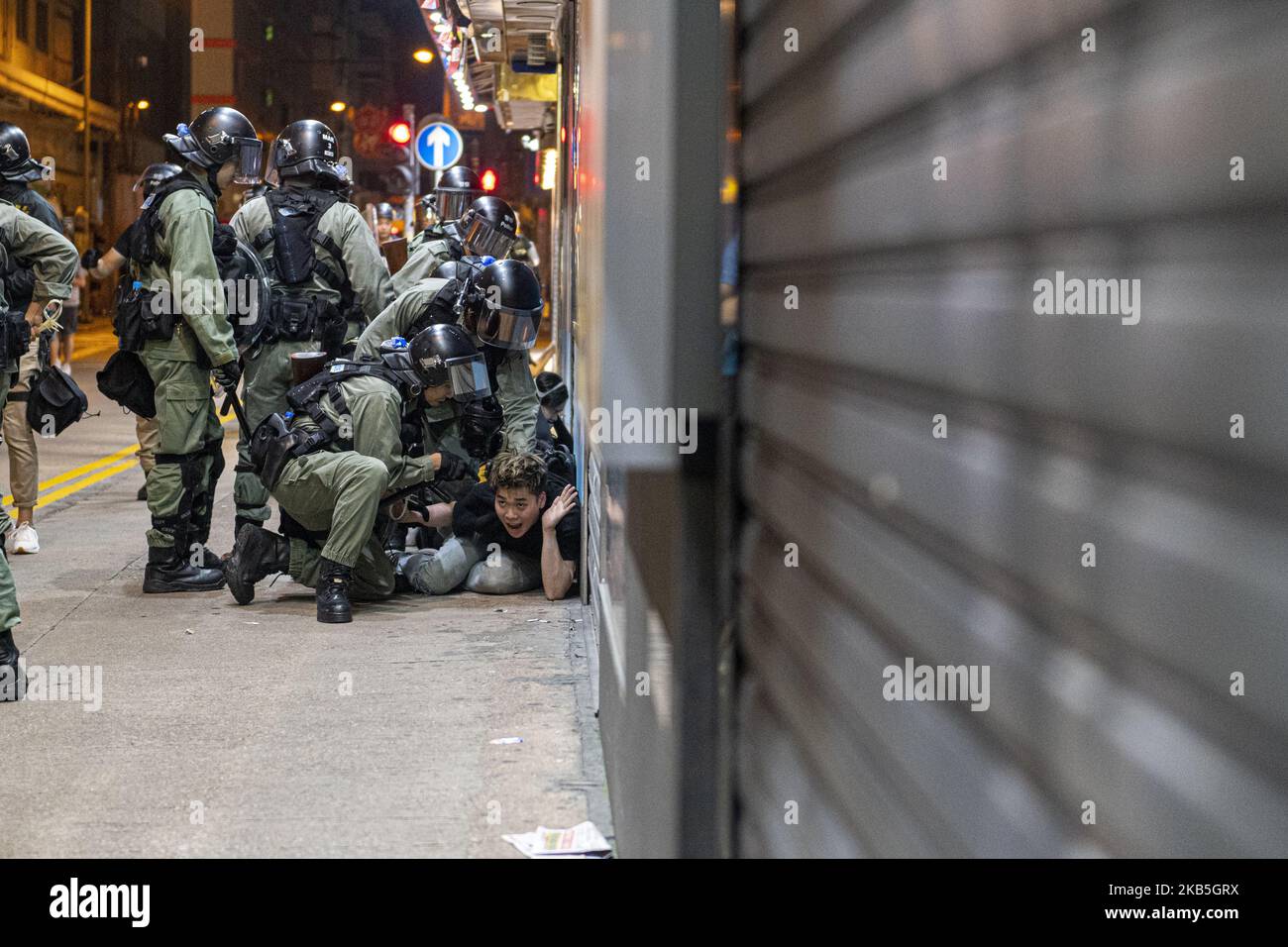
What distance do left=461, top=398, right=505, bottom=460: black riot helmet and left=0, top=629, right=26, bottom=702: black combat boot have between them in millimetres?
2549

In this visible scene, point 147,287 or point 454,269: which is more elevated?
point 454,269

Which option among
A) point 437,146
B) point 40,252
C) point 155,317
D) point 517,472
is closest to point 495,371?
point 517,472

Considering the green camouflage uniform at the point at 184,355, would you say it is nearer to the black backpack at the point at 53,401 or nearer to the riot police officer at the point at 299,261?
the riot police officer at the point at 299,261

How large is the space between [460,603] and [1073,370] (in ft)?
20.1

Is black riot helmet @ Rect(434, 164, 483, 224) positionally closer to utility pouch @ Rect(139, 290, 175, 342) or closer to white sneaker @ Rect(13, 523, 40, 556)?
utility pouch @ Rect(139, 290, 175, 342)

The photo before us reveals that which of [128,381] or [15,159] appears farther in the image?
[128,381]

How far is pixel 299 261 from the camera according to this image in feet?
26.5

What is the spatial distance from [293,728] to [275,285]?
12.4 feet

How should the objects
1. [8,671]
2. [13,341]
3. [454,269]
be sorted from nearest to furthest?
1. [8,671]
2. [13,341]
3. [454,269]

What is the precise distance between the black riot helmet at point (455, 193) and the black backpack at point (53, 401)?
2318 mm

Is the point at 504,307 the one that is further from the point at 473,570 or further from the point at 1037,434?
the point at 1037,434

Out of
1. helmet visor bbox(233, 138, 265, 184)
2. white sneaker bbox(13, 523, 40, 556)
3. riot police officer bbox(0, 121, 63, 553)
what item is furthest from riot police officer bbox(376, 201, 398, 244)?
helmet visor bbox(233, 138, 265, 184)
